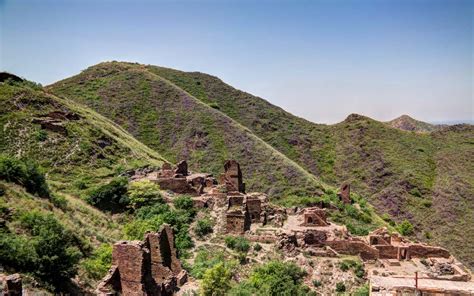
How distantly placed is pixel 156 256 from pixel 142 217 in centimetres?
1343

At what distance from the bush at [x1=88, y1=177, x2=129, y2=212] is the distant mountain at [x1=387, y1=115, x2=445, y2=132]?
95.6 meters

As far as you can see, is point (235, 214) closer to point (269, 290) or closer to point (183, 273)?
point (269, 290)

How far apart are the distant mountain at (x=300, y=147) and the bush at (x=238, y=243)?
25.9 meters

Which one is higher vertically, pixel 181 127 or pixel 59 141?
pixel 181 127

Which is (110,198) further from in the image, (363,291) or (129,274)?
(363,291)

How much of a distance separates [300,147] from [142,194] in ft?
176

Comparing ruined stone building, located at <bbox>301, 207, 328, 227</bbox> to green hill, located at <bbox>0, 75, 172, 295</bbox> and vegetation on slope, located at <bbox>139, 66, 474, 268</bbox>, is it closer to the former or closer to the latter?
green hill, located at <bbox>0, 75, 172, 295</bbox>

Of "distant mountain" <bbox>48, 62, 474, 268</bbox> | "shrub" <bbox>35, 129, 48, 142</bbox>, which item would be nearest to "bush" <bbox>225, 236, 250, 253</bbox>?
"shrub" <bbox>35, 129, 48, 142</bbox>

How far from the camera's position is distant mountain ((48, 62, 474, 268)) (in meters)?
58.4

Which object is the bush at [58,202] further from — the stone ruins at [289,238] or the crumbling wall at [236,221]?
the crumbling wall at [236,221]

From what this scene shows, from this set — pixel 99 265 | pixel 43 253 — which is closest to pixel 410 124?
pixel 99 265

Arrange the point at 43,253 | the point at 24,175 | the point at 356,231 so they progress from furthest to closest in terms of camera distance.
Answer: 1. the point at 356,231
2. the point at 24,175
3. the point at 43,253

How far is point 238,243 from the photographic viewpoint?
29500mm

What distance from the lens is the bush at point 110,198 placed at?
33.4 m
